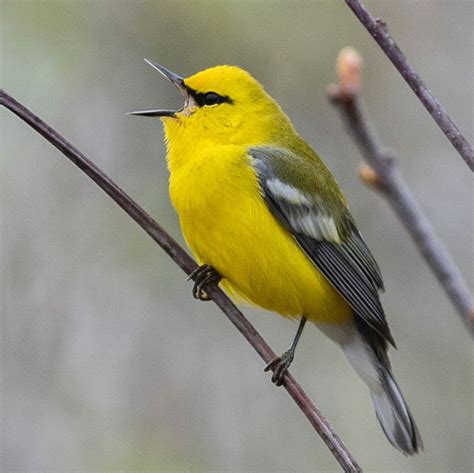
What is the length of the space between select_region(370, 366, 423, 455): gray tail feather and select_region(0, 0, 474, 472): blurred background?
139 centimetres

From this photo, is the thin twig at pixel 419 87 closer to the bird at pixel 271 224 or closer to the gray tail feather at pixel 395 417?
the bird at pixel 271 224

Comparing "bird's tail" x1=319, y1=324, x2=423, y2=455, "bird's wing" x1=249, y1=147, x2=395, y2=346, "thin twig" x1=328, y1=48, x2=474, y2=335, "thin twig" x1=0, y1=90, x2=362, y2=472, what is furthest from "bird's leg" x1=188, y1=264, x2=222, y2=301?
"thin twig" x1=328, y1=48, x2=474, y2=335

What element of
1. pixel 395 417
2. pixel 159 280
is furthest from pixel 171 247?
pixel 159 280

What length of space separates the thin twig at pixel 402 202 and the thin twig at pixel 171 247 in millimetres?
509

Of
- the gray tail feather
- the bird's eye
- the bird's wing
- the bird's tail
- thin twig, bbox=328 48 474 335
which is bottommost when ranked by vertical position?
the gray tail feather

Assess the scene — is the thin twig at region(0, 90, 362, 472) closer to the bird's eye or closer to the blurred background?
the bird's eye

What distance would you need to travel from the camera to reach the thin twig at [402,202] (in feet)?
5.80

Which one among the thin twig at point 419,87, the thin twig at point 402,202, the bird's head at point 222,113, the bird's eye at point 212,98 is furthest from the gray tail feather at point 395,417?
the thin twig at point 419,87

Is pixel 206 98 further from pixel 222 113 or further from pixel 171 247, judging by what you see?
pixel 171 247

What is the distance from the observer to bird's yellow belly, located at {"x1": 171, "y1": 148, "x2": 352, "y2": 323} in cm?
333

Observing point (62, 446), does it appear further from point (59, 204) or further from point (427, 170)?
point (427, 170)

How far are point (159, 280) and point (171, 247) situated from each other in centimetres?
294

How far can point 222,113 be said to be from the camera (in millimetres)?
3707

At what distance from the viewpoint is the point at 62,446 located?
488 cm
